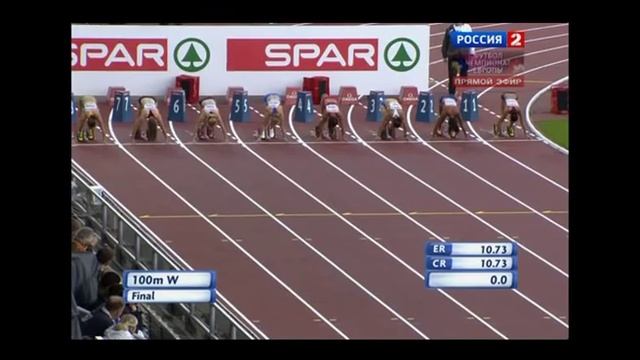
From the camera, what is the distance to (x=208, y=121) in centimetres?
1321

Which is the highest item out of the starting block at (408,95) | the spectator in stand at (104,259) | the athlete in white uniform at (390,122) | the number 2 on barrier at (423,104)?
the starting block at (408,95)

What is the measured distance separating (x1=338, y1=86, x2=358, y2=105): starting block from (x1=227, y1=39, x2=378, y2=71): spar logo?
0.22 m

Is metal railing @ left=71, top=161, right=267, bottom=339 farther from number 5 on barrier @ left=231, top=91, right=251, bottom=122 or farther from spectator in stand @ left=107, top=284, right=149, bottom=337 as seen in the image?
number 5 on barrier @ left=231, top=91, right=251, bottom=122

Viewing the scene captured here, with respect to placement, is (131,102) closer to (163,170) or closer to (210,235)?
(163,170)

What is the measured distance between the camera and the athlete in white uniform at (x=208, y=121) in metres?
13.0

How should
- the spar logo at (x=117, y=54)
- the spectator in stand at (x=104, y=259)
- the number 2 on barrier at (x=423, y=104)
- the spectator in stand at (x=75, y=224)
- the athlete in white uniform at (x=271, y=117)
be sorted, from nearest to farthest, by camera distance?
the spectator in stand at (x=104, y=259) < the spectator in stand at (x=75, y=224) < the spar logo at (x=117, y=54) < the number 2 on barrier at (x=423, y=104) < the athlete in white uniform at (x=271, y=117)

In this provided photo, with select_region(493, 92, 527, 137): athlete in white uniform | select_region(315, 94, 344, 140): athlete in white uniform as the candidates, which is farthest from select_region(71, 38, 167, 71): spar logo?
select_region(493, 92, 527, 137): athlete in white uniform

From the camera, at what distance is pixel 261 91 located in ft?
42.4

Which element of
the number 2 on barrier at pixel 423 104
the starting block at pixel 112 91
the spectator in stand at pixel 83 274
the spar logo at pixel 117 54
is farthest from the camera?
the number 2 on barrier at pixel 423 104

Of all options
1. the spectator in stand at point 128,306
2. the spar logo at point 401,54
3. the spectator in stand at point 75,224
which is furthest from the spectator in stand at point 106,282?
the spar logo at point 401,54

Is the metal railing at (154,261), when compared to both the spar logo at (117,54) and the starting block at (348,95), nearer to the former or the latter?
the spar logo at (117,54)

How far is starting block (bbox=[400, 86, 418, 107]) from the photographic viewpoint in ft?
42.1

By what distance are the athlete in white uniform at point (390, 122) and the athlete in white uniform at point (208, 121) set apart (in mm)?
933

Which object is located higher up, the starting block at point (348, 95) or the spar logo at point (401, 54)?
the spar logo at point (401, 54)
